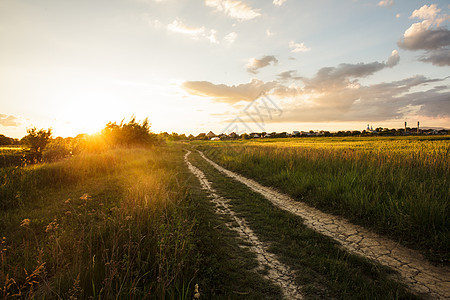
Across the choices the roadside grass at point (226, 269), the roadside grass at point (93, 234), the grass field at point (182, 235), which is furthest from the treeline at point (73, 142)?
the roadside grass at point (226, 269)

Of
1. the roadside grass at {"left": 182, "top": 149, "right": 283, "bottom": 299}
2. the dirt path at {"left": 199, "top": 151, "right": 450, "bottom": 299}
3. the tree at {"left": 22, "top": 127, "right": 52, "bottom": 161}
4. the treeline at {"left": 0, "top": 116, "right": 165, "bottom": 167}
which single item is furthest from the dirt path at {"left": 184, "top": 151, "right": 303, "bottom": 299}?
the tree at {"left": 22, "top": 127, "right": 52, "bottom": 161}

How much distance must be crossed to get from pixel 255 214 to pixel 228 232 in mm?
1587

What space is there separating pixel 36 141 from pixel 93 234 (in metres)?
16.1

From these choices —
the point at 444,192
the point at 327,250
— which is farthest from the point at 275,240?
the point at 444,192

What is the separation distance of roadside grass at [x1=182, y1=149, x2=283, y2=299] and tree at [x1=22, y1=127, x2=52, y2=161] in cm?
1649

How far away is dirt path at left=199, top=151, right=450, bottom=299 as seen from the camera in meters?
3.42

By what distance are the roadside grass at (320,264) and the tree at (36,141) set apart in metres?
17.2

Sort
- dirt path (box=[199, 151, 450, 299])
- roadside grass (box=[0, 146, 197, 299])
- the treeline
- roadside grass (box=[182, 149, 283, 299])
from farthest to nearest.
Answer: the treeline
dirt path (box=[199, 151, 450, 299])
roadside grass (box=[182, 149, 283, 299])
roadside grass (box=[0, 146, 197, 299])

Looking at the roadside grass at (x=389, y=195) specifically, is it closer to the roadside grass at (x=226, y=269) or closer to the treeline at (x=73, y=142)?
the roadside grass at (x=226, y=269)

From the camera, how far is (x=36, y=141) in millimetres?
14812

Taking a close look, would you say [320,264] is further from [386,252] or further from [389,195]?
[389,195]

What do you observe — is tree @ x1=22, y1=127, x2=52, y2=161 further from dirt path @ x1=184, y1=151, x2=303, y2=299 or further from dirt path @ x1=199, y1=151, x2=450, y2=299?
dirt path @ x1=199, y1=151, x2=450, y2=299

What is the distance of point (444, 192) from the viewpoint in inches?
225

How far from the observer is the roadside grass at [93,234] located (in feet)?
8.93
